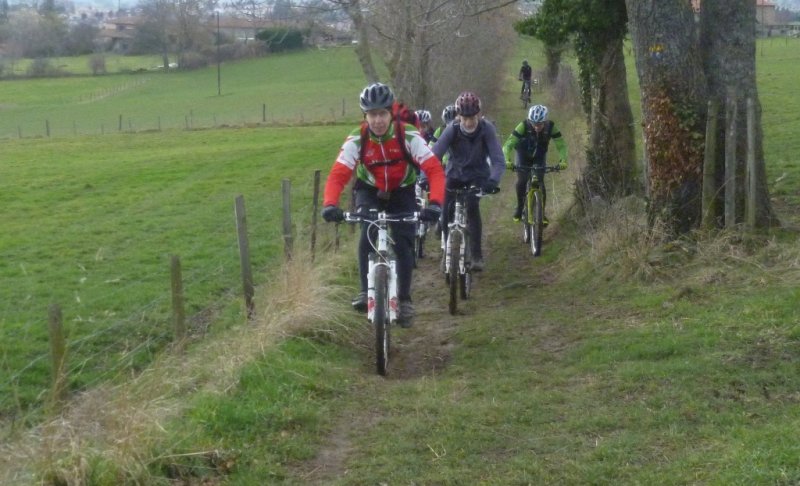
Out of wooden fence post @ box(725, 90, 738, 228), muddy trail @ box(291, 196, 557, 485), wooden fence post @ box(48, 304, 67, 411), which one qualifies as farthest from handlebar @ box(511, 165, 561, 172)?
wooden fence post @ box(48, 304, 67, 411)

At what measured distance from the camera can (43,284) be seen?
49.0ft

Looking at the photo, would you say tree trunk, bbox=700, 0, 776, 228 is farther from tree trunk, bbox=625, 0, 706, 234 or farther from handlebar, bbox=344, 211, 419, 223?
handlebar, bbox=344, 211, 419, 223

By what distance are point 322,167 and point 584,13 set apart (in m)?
18.7

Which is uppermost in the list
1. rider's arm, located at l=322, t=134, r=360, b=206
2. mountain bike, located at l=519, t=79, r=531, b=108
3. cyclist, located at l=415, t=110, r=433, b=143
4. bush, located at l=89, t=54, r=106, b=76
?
bush, located at l=89, t=54, r=106, b=76

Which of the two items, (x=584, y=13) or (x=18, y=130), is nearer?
Result: (x=584, y=13)

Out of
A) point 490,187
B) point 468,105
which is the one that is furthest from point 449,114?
point 490,187

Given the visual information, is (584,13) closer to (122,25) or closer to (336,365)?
(336,365)

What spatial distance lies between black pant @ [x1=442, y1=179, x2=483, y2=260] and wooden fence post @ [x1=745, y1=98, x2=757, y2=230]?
8.75ft

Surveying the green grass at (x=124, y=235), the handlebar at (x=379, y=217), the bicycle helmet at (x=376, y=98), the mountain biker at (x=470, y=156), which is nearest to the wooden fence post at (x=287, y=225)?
the green grass at (x=124, y=235)

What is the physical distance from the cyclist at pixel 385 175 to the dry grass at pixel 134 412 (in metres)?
0.79

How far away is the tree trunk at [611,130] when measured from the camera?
13.7m

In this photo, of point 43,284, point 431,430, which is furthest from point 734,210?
point 43,284

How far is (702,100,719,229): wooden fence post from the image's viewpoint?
32.7 feet

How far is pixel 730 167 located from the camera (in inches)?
391
